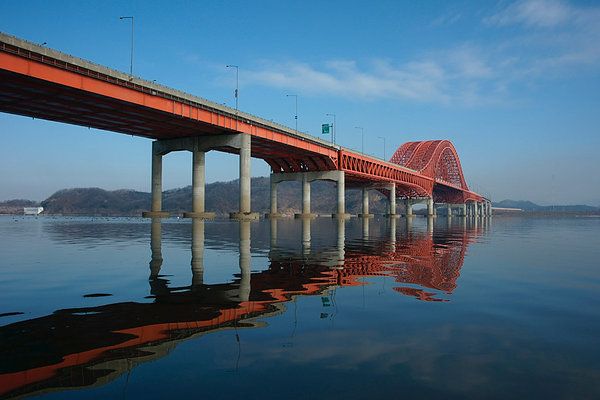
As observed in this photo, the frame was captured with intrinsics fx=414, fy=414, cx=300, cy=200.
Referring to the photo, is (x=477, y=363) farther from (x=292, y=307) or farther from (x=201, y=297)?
(x=201, y=297)

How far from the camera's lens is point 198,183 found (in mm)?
72125

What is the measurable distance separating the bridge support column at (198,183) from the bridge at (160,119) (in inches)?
6.9

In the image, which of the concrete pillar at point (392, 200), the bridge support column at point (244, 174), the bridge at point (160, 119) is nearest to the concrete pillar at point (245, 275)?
the bridge at point (160, 119)

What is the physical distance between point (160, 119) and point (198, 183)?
14.6 metres

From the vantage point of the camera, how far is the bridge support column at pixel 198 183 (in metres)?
A: 72.1

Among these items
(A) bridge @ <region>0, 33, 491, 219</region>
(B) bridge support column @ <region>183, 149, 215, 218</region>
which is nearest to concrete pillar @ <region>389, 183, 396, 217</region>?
(A) bridge @ <region>0, 33, 491, 219</region>

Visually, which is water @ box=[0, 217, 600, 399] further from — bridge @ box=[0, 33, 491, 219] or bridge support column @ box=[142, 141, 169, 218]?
bridge support column @ box=[142, 141, 169, 218]

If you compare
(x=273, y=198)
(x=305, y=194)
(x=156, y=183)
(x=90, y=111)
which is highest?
(x=90, y=111)

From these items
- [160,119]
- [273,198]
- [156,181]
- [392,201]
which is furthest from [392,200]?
[160,119]

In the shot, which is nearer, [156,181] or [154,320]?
[154,320]

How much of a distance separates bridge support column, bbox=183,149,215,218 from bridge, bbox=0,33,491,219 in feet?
→ 0.57

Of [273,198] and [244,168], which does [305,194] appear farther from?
[244,168]

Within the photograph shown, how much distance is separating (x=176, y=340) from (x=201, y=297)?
11.5ft

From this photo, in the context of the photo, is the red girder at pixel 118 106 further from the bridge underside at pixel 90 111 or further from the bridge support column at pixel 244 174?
the bridge support column at pixel 244 174
